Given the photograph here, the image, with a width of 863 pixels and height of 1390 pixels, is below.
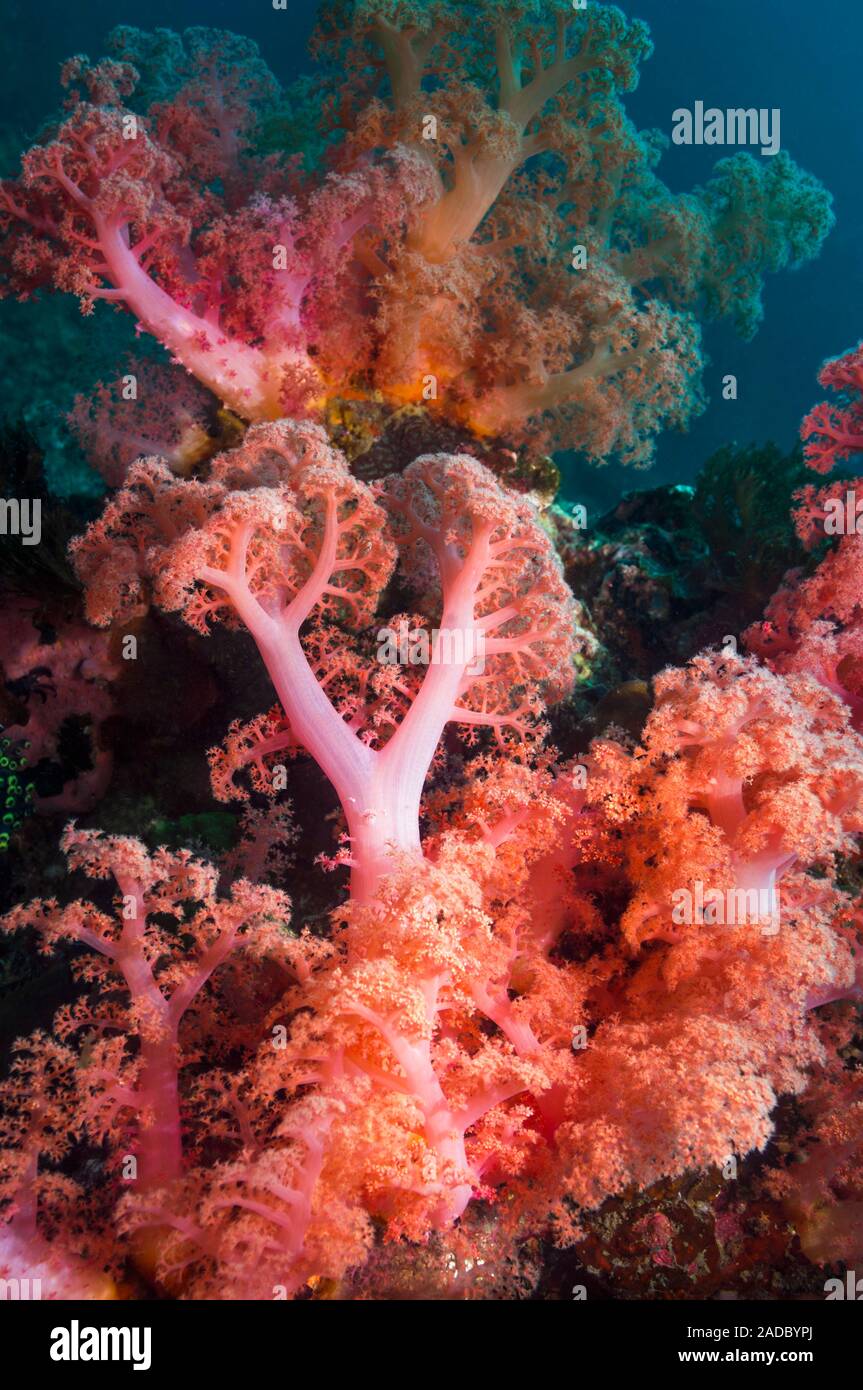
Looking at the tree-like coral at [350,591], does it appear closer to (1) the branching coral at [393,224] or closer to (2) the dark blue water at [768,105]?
(1) the branching coral at [393,224]

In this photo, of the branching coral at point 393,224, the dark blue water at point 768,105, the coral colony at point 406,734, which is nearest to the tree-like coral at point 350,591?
the coral colony at point 406,734

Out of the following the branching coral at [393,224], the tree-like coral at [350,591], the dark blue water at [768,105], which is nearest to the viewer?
the tree-like coral at [350,591]

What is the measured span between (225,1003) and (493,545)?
2.77m

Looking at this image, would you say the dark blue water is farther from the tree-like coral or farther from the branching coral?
the tree-like coral

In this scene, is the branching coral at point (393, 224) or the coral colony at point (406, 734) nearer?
the coral colony at point (406, 734)

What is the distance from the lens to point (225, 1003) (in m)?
3.50

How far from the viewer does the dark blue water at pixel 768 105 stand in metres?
18.2

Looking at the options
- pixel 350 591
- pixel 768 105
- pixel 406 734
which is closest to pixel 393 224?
pixel 350 591

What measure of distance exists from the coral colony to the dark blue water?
13.5 metres

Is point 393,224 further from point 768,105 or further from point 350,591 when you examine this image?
point 768,105

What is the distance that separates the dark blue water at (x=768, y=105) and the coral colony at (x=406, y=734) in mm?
13512

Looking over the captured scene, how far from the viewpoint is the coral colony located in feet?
9.21

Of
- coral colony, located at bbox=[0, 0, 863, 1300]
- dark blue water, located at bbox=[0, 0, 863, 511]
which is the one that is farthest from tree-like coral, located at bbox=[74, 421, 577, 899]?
dark blue water, located at bbox=[0, 0, 863, 511]
